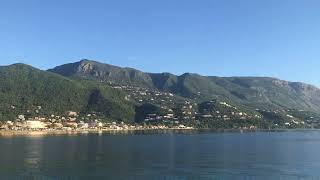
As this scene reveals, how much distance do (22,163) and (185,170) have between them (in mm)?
30964

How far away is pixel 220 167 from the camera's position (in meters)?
90.5

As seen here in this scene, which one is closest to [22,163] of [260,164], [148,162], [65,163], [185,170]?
[65,163]

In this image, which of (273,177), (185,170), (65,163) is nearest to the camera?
(273,177)

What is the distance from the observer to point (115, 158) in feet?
353

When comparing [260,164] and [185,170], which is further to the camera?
[260,164]

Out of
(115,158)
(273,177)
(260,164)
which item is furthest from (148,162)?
(273,177)

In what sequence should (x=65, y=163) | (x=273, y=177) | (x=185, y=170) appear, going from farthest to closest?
(x=65, y=163)
(x=185, y=170)
(x=273, y=177)

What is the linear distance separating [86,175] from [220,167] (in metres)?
25.1

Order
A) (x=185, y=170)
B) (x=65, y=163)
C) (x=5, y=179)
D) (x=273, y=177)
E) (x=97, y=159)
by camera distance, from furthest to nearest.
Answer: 1. (x=97, y=159)
2. (x=65, y=163)
3. (x=185, y=170)
4. (x=273, y=177)
5. (x=5, y=179)

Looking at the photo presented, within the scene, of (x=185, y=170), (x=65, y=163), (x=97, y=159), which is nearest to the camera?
(x=185, y=170)

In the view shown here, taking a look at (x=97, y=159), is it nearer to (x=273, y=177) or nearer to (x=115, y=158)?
(x=115, y=158)

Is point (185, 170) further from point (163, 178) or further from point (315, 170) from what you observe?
point (315, 170)

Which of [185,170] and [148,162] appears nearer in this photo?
[185,170]

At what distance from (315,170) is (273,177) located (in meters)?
12.1
